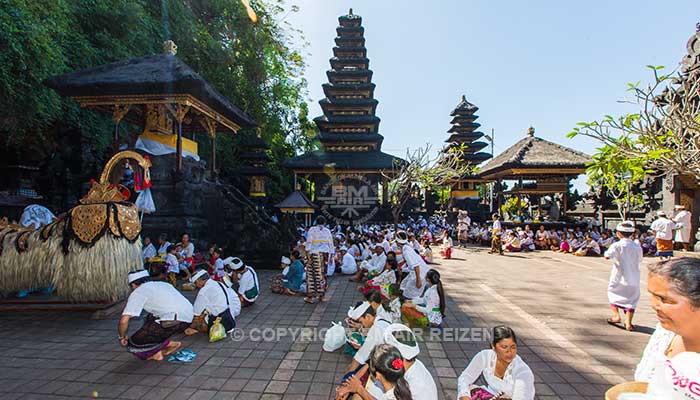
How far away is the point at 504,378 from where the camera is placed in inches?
112

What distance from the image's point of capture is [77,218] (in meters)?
5.77

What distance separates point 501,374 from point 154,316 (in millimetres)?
4040

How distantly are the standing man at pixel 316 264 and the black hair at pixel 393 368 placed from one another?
4.96 meters

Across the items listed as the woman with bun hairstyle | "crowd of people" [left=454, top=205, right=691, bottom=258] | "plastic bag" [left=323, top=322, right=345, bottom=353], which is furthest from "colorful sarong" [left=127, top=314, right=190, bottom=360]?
"crowd of people" [left=454, top=205, right=691, bottom=258]

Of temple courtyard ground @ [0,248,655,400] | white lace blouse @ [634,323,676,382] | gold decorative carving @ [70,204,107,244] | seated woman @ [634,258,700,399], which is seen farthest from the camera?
gold decorative carving @ [70,204,107,244]

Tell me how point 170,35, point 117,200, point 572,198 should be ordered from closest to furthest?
1. point 117,200
2. point 170,35
3. point 572,198

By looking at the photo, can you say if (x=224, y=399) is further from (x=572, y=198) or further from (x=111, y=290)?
(x=572, y=198)

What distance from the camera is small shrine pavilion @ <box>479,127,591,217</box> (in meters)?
18.7

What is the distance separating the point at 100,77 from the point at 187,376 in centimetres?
962

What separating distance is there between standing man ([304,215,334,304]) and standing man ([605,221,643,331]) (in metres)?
5.27

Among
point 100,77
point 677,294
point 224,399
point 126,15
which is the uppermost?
point 126,15

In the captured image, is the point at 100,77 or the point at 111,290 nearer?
the point at 111,290

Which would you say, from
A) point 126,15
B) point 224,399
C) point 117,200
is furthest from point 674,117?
point 126,15

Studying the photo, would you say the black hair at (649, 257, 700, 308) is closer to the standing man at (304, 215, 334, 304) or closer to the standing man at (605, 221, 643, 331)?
the standing man at (605, 221, 643, 331)
